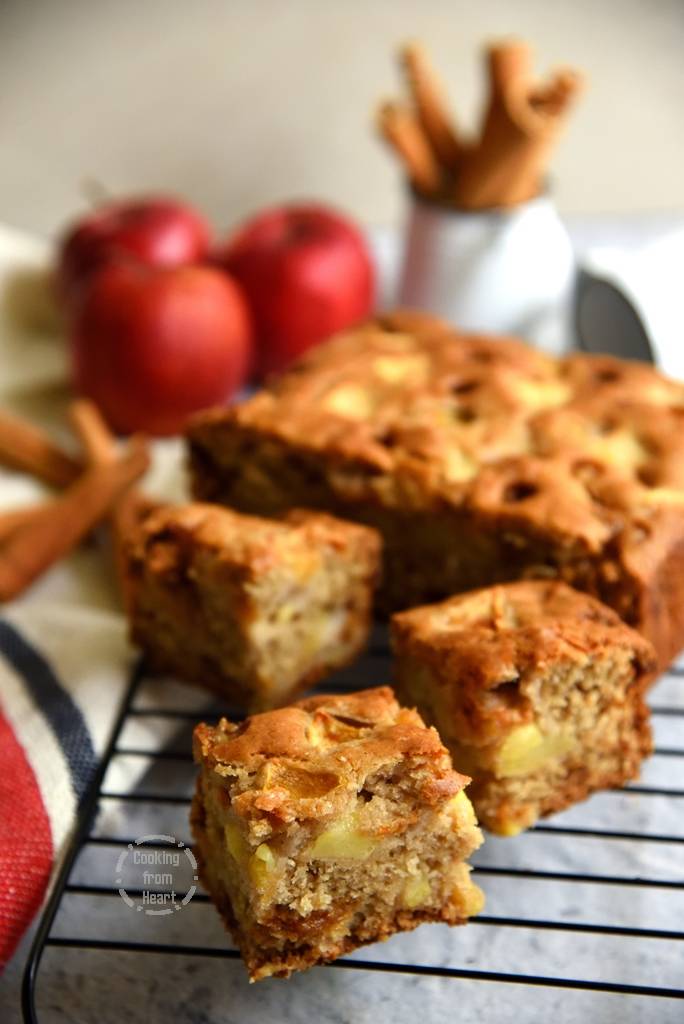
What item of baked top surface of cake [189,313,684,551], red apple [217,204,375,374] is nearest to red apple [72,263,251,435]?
red apple [217,204,375,374]

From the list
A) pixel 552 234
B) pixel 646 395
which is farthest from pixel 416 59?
pixel 646 395

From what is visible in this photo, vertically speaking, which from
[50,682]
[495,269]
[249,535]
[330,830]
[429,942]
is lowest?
[429,942]

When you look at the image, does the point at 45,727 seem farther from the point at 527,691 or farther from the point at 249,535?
the point at 527,691

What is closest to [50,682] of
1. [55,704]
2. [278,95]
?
[55,704]

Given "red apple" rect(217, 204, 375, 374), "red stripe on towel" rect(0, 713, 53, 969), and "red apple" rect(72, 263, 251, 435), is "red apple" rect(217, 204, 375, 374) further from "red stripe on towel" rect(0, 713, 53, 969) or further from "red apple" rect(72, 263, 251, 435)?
"red stripe on towel" rect(0, 713, 53, 969)

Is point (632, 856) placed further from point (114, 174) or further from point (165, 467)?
point (114, 174)

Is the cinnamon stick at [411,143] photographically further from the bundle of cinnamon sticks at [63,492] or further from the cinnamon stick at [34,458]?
the cinnamon stick at [34,458]
